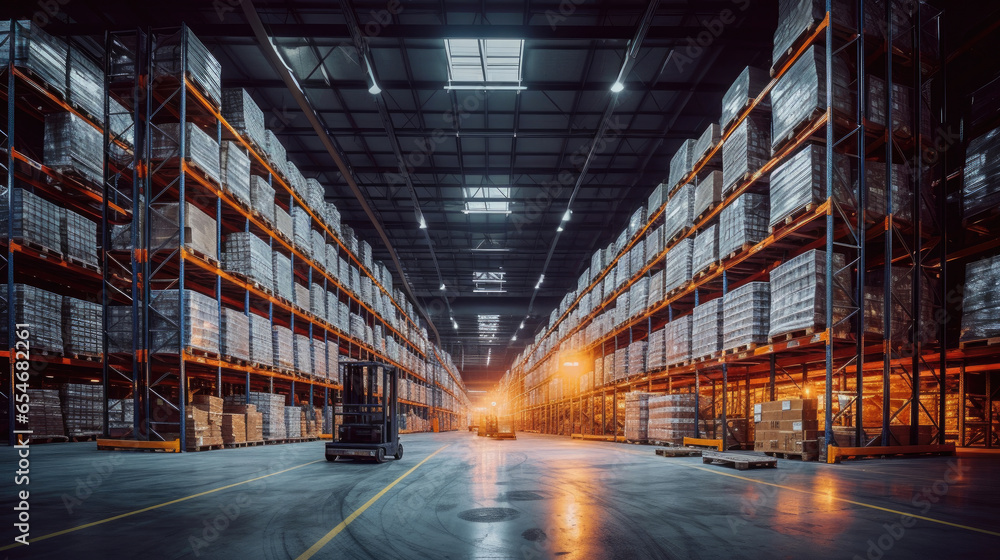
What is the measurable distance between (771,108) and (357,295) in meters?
13.6

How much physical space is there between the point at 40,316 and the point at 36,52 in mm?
4378

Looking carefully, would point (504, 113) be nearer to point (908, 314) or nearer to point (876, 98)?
point (876, 98)

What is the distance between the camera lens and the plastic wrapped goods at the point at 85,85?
10094 mm

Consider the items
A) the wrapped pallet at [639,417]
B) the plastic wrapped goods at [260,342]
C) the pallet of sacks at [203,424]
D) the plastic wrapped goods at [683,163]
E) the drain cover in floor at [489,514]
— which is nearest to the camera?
the drain cover in floor at [489,514]

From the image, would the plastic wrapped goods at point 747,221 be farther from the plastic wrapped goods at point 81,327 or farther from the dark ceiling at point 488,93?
the plastic wrapped goods at point 81,327

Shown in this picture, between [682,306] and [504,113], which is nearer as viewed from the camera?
[682,306]

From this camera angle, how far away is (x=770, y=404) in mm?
8875

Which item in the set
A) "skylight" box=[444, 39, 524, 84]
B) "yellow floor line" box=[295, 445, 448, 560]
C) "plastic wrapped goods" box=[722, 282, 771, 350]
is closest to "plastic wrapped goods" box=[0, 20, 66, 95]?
"skylight" box=[444, 39, 524, 84]

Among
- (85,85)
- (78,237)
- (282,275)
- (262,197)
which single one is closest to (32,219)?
(78,237)

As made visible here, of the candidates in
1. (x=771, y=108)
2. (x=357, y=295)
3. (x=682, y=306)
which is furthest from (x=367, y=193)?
(x=771, y=108)

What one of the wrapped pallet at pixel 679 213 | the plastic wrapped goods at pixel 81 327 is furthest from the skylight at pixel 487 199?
the plastic wrapped goods at pixel 81 327

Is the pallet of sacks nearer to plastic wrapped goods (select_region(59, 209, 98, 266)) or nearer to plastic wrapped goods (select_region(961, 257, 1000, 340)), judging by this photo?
plastic wrapped goods (select_region(59, 209, 98, 266))

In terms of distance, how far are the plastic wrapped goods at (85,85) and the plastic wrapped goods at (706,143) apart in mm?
11826

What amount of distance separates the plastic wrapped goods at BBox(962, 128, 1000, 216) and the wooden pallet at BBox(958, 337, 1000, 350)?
79.4 inches
